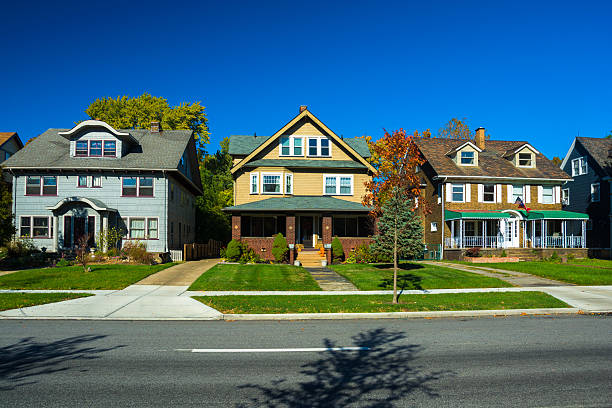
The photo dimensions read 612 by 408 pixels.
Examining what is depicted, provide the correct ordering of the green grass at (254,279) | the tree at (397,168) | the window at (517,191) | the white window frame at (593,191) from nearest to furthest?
the tree at (397,168)
the green grass at (254,279)
the window at (517,191)
the white window frame at (593,191)

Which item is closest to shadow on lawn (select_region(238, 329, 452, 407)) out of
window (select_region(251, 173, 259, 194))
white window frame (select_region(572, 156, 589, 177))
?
window (select_region(251, 173, 259, 194))

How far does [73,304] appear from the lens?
1359 centimetres

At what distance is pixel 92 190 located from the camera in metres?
29.6

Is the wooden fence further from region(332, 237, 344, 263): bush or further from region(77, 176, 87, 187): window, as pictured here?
region(332, 237, 344, 263): bush

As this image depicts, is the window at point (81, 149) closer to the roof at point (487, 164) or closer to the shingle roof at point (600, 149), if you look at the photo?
the roof at point (487, 164)

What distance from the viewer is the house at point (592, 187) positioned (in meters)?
36.2

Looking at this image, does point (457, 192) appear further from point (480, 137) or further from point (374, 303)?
point (374, 303)

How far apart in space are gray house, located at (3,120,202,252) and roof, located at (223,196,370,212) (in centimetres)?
553

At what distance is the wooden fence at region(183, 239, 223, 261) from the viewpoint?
30.7 meters

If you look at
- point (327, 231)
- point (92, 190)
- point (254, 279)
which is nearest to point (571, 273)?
point (327, 231)

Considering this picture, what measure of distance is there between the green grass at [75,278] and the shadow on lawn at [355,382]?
12.5 m

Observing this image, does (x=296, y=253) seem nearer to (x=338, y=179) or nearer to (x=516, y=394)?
(x=338, y=179)

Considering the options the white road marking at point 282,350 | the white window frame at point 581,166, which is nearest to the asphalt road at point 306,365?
the white road marking at point 282,350

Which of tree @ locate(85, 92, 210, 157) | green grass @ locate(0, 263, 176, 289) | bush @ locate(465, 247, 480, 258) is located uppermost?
tree @ locate(85, 92, 210, 157)
